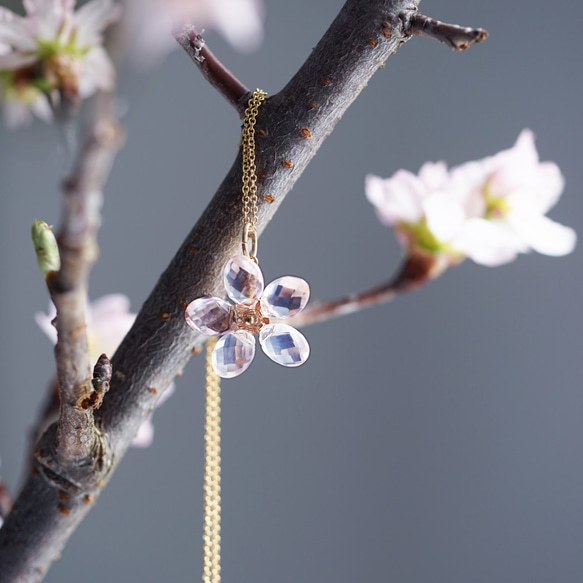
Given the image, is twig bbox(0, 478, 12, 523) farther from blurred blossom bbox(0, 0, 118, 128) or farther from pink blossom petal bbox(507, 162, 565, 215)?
pink blossom petal bbox(507, 162, 565, 215)

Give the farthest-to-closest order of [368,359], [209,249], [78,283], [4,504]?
1. [368,359]
2. [4,504]
3. [209,249]
4. [78,283]

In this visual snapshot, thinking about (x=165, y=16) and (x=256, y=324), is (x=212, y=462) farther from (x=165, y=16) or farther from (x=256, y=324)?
(x=165, y=16)

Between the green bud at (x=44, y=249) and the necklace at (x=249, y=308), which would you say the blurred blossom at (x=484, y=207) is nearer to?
the necklace at (x=249, y=308)

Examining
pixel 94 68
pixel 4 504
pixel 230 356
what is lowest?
pixel 4 504

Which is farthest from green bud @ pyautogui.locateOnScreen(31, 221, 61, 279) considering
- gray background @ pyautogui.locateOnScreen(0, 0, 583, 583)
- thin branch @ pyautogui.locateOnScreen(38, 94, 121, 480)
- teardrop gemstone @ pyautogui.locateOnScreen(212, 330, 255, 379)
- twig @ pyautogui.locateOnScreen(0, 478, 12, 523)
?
gray background @ pyautogui.locateOnScreen(0, 0, 583, 583)

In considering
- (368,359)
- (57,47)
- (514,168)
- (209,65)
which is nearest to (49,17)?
(57,47)

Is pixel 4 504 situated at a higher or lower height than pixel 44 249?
lower
